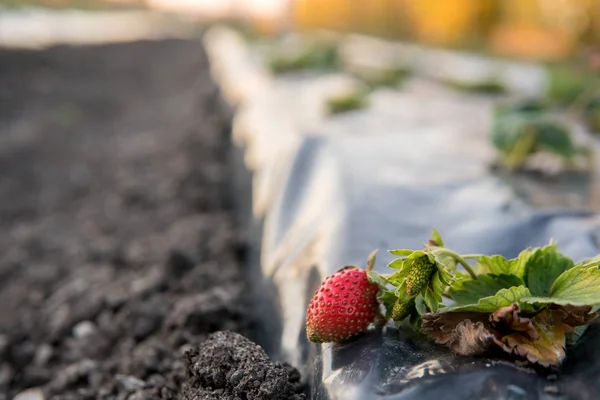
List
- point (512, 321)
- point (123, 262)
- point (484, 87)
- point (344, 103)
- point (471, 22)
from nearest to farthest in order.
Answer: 1. point (512, 321)
2. point (123, 262)
3. point (344, 103)
4. point (484, 87)
5. point (471, 22)

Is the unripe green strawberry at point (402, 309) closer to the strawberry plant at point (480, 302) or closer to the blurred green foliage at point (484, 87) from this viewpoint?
the strawberry plant at point (480, 302)

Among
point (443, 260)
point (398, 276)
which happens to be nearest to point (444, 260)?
point (443, 260)

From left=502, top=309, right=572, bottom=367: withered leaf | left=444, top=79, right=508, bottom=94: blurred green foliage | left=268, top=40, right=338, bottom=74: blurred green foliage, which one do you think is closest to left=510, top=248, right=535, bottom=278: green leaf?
left=502, top=309, right=572, bottom=367: withered leaf

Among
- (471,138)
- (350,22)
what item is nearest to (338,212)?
(471,138)

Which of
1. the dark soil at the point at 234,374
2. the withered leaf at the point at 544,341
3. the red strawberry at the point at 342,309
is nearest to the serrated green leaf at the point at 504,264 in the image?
the withered leaf at the point at 544,341

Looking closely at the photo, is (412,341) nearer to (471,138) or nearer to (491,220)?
(491,220)

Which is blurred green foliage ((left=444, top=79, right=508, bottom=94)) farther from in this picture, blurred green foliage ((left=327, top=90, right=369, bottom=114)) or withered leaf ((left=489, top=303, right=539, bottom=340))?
withered leaf ((left=489, top=303, right=539, bottom=340))

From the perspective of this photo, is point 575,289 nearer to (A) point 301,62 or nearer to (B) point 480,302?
(B) point 480,302
